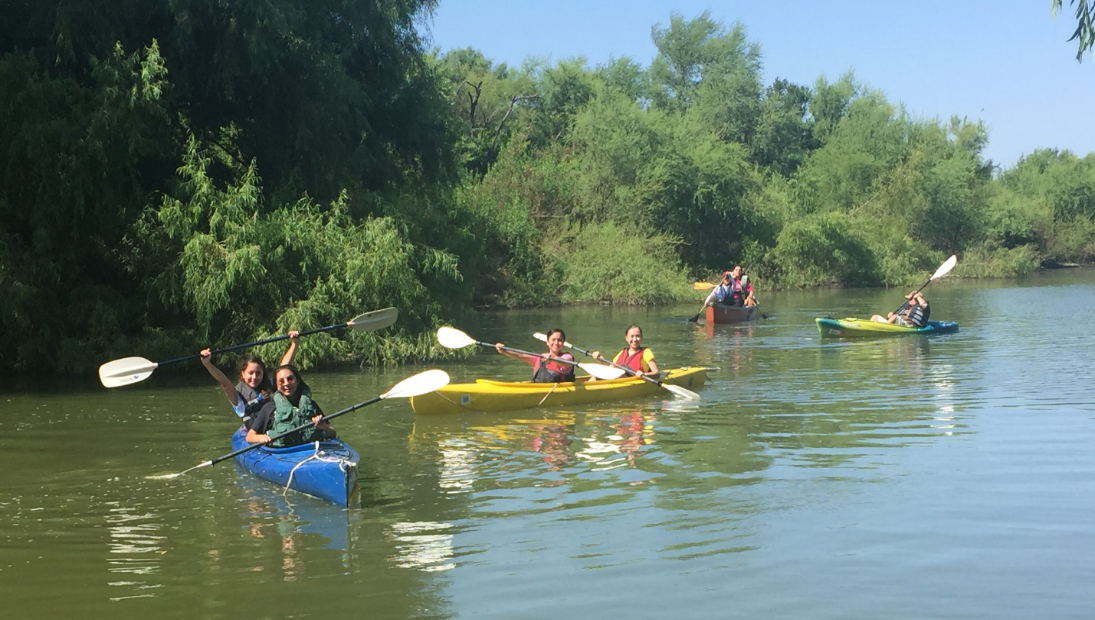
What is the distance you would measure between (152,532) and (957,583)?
16.7ft

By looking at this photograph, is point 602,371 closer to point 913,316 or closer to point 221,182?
point 221,182

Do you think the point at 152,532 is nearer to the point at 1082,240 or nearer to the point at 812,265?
the point at 812,265

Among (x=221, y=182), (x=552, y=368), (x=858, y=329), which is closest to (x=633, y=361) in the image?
(x=552, y=368)

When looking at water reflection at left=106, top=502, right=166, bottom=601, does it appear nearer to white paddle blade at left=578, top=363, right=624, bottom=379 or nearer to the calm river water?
the calm river water

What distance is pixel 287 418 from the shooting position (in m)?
9.30

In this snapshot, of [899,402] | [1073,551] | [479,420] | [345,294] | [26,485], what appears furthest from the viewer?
[345,294]

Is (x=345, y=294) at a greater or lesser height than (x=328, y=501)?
greater

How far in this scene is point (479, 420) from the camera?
1256 cm

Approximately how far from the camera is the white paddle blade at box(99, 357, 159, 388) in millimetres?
11125

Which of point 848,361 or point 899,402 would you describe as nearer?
point 899,402

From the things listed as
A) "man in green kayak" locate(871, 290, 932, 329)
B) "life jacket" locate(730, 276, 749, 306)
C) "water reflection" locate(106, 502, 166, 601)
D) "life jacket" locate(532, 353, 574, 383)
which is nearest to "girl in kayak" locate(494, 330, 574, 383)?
"life jacket" locate(532, 353, 574, 383)

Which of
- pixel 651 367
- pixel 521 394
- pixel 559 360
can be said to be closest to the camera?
pixel 521 394

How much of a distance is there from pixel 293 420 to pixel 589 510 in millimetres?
2567

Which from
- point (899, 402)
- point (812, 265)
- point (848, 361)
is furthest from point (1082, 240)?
point (899, 402)
